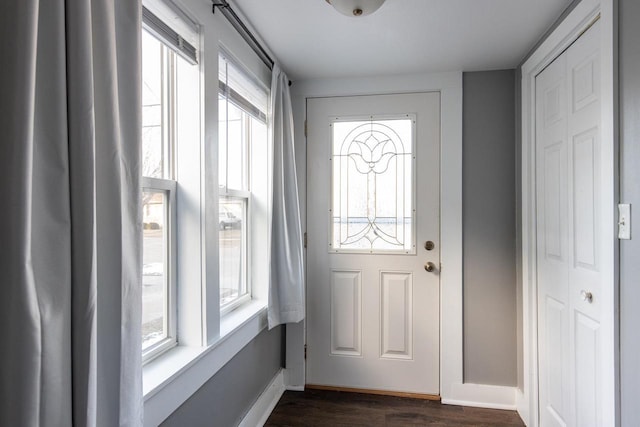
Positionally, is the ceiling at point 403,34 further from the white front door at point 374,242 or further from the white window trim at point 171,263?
the white window trim at point 171,263

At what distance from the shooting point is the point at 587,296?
60.4 inches

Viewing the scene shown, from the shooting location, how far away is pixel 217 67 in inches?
61.9

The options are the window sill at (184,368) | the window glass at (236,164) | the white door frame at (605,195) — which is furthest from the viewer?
the window glass at (236,164)

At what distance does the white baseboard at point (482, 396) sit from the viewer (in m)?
2.29

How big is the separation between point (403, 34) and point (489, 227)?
51.4 inches

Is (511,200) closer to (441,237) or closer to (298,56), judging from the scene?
(441,237)

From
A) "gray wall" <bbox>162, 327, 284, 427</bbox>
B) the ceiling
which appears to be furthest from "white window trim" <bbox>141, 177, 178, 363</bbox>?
the ceiling

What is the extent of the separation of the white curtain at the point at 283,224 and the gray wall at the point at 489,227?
1.11m

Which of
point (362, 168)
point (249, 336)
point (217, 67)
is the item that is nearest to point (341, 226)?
point (362, 168)

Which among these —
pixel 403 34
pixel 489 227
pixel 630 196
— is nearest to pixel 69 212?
pixel 630 196

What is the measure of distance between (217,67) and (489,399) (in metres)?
2.53

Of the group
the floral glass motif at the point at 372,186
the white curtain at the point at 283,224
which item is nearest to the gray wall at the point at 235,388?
the white curtain at the point at 283,224

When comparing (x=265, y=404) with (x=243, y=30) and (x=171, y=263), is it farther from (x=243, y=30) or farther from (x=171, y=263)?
(x=243, y=30)

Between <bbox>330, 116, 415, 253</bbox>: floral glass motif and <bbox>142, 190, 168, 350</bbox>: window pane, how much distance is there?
1331 millimetres
